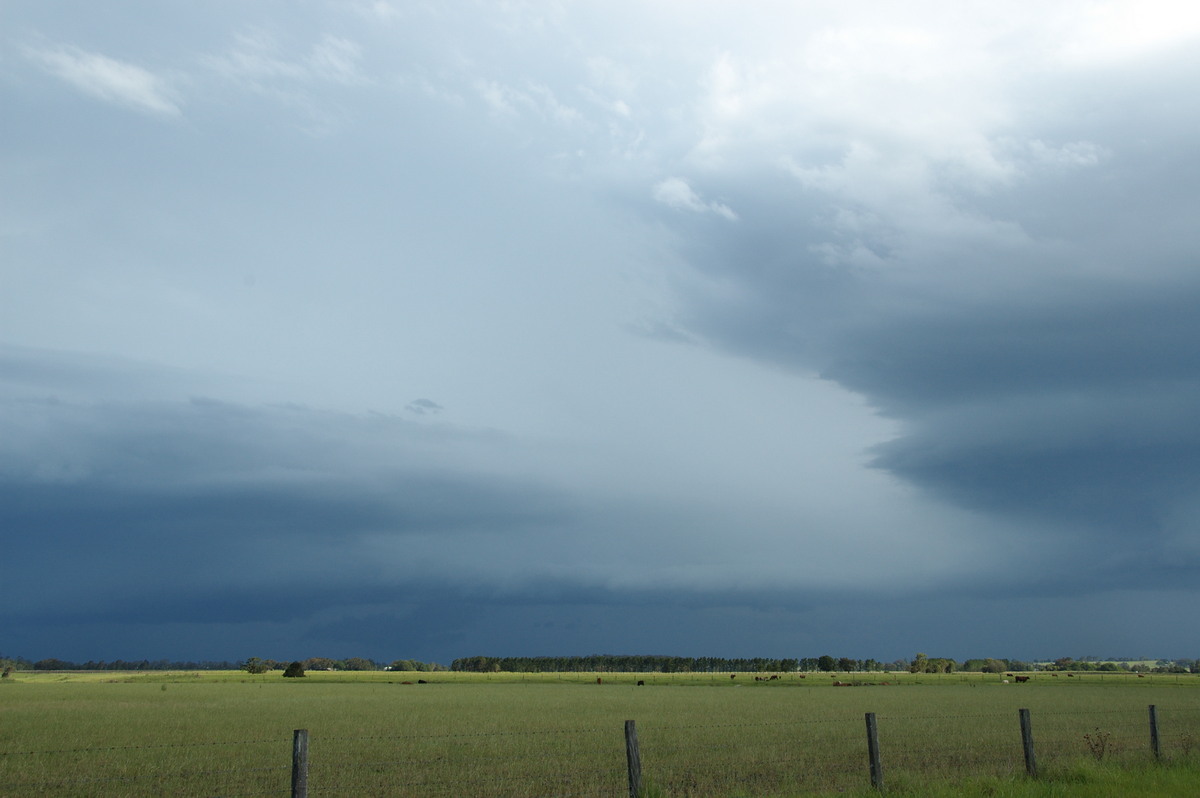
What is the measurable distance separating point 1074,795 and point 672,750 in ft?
41.3

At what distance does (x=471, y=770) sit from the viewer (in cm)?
2120

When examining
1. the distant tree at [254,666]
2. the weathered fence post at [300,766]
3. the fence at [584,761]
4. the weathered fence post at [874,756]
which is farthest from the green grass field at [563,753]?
the distant tree at [254,666]

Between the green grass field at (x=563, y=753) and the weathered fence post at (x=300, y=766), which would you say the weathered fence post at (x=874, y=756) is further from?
the weathered fence post at (x=300, y=766)

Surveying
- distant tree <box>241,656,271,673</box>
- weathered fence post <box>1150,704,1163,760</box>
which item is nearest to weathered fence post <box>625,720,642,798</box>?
weathered fence post <box>1150,704,1163,760</box>

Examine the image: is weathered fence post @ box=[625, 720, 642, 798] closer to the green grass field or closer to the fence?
the fence

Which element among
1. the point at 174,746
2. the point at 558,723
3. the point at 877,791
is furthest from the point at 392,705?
the point at 877,791

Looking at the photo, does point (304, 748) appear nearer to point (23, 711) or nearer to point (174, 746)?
point (174, 746)

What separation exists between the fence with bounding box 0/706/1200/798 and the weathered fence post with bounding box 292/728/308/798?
26 mm

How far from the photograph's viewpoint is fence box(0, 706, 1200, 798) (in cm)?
1797

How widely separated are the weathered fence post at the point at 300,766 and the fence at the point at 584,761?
1.0 inches

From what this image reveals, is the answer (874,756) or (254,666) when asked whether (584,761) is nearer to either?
(874,756)

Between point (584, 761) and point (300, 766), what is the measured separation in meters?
12.7

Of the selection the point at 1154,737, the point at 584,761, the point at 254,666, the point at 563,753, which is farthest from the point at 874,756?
the point at 254,666

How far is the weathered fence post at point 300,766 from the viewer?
1095 cm
